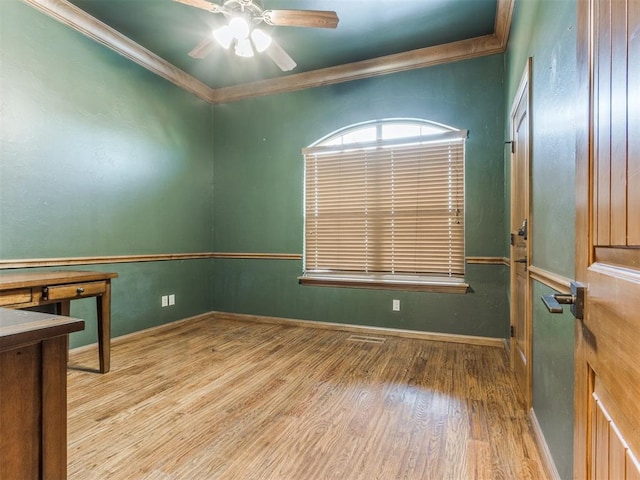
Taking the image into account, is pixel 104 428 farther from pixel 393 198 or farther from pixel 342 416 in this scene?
pixel 393 198

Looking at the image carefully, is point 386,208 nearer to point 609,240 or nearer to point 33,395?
point 609,240

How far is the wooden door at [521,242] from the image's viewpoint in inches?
74.2

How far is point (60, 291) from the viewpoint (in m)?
2.11

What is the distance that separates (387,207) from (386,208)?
0.01 m

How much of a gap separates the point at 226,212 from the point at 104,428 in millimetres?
2813

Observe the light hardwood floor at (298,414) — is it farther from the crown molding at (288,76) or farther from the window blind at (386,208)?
the crown molding at (288,76)

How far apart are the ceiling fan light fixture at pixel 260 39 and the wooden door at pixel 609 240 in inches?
82.2

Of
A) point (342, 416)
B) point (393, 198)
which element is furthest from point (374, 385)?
point (393, 198)

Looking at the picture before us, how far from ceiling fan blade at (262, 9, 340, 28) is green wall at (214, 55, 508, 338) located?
57.3 inches

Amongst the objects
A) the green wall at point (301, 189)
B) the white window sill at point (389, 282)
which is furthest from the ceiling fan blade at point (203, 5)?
the white window sill at point (389, 282)

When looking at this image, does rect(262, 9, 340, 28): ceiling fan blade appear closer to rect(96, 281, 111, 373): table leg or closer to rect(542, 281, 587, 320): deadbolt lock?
rect(542, 281, 587, 320): deadbolt lock

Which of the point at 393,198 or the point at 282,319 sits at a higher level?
the point at 393,198

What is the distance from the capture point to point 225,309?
4.20 meters

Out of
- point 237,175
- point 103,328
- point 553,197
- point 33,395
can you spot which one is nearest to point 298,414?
point 33,395
